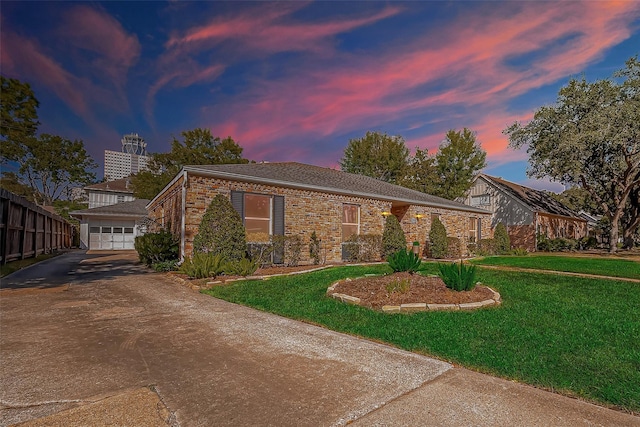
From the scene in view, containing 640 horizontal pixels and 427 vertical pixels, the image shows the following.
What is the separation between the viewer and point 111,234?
25.1 m

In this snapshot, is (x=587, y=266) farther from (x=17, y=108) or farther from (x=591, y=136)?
(x=17, y=108)

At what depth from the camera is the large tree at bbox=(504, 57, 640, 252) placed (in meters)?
18.3

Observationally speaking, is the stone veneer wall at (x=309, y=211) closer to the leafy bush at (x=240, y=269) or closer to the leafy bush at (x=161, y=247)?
the leafy bush at (x=161, y=247)

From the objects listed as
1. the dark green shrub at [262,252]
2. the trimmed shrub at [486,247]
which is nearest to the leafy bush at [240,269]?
the dark green shrub at [262,252]

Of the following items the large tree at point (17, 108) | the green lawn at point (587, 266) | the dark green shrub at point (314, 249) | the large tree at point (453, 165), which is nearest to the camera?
the green lawn at point (587, 266)

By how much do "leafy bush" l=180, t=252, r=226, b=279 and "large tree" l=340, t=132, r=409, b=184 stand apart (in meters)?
29.2

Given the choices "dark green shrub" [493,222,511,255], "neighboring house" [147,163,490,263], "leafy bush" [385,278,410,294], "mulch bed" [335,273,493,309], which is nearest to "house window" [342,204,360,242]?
"neighboring house" [147,163,490,263]

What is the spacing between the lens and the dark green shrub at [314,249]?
1240 cm

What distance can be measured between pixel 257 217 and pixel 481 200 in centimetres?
2198

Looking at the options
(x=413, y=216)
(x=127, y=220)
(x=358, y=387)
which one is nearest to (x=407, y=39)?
(x=413, y=216)

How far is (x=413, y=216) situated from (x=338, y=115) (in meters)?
6.26

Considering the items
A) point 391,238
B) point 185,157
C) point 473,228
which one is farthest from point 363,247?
point 185,157

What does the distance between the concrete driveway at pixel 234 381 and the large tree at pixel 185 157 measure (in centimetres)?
3321

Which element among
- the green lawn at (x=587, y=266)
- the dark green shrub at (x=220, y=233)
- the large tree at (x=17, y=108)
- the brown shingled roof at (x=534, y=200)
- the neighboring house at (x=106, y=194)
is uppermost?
the large tree at (x=17, y=108)
